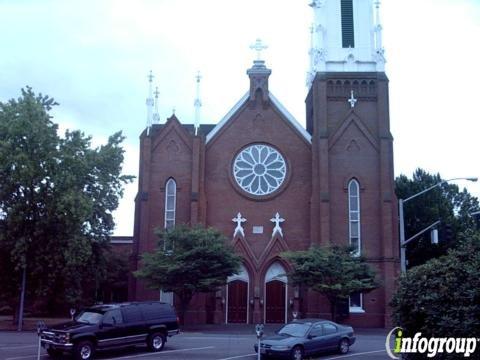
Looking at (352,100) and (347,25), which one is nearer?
(352,100)

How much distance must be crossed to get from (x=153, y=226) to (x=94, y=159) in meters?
7.55

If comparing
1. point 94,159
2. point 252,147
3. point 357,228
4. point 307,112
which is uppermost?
point 307,112

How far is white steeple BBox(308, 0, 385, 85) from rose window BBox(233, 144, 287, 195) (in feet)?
22.1

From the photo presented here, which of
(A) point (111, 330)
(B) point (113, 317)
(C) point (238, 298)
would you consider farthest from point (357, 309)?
(A) point (111, 330)

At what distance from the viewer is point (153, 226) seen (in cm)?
3988

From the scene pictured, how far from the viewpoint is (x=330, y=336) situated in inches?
819

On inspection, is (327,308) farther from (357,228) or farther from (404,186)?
(404,186)

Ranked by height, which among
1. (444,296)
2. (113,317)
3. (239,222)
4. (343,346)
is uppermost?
(239,222)

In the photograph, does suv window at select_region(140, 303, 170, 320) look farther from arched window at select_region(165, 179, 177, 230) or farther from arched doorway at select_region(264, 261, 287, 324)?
arched window at select_region(165, 179, 177, 230)

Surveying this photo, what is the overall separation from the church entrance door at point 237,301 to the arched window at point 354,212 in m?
7.63

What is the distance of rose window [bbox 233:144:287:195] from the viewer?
4069cm

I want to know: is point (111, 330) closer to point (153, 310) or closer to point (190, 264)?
point (153, 310)

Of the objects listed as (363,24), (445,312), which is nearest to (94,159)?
(363,24)

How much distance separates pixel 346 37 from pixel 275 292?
18.7 metres
